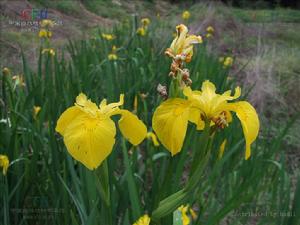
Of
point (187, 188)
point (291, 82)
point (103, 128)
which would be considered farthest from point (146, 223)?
point (291, 82)

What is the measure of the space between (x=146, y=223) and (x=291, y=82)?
3260 millimetres

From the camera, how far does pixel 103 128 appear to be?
0.68m

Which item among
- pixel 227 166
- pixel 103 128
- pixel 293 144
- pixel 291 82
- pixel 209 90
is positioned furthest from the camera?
pixel 291 82

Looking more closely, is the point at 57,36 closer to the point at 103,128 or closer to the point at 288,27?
the point at 288,27

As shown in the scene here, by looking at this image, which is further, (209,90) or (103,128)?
(209,90)

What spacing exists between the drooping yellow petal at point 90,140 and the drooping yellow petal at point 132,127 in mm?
47

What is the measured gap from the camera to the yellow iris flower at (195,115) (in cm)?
67

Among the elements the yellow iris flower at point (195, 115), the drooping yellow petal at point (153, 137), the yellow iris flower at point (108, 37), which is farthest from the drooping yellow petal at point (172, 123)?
the yellow iris flower at point (108, 37)

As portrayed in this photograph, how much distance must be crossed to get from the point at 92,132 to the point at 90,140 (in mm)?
16

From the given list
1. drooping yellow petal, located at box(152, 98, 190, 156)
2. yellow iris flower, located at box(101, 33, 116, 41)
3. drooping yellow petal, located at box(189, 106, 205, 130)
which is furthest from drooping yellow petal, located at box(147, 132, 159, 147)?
yellow iris flower, located at box(101, 33, 116, 41)

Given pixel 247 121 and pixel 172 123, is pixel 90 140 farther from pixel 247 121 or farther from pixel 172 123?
pixel 247 121

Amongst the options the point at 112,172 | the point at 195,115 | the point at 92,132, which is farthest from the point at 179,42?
the point at 112,172

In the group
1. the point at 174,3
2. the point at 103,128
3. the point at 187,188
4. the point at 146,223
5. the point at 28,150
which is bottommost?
the point at 174,3

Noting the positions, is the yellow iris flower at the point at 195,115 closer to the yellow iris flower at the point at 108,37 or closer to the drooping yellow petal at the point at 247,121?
the drooping yellow petal at the point at 247,121
